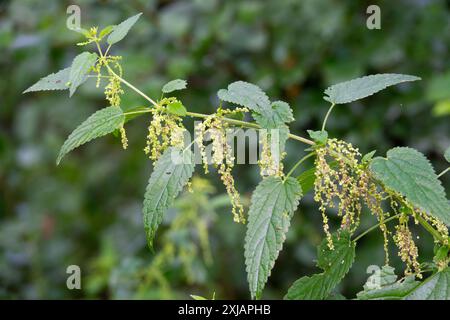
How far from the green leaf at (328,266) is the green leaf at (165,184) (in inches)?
10.0

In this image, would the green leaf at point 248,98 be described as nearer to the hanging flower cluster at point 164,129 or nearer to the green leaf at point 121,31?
the hanging flower cluster at point 164,129

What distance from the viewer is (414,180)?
87cm

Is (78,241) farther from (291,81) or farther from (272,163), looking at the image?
(272,163)

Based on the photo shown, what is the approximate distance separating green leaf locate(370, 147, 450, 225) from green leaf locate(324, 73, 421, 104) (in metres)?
0.11

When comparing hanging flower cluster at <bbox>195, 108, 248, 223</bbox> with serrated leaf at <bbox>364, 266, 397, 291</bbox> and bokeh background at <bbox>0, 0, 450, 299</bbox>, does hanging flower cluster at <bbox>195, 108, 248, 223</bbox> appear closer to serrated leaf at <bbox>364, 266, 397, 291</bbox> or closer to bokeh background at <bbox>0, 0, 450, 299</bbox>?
serrated leaf at <bbox>364, 266, 397, 291</bbox>

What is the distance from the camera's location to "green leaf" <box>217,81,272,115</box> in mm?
926

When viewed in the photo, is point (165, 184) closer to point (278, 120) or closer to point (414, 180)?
point (278, 120)

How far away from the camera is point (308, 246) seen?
103 inches

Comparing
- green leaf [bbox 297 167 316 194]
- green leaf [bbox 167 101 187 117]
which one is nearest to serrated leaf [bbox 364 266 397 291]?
green leaf [bbox 297 167 316 194]

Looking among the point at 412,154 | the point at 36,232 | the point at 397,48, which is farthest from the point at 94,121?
the point at 36,232

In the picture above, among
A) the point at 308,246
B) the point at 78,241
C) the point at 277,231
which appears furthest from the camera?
the point at 78,241
